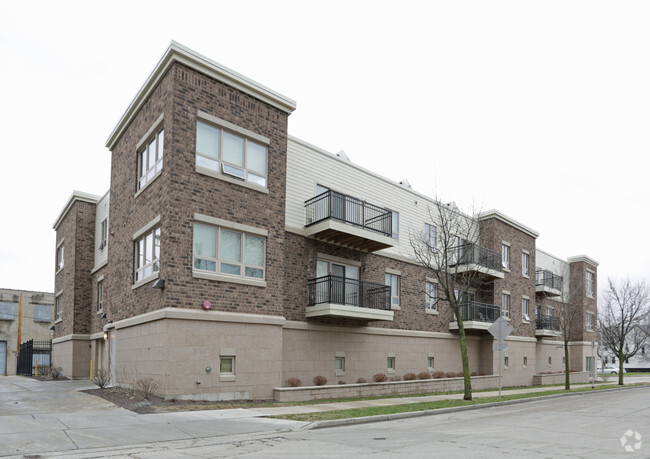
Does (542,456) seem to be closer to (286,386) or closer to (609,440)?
(609,440)

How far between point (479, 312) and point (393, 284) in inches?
269

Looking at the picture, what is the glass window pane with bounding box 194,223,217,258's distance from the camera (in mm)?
16641

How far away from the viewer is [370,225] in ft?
75.4

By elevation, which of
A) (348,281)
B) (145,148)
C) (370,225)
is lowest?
(348,281)

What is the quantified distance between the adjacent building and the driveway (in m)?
32.8

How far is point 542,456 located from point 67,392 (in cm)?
→ 1494

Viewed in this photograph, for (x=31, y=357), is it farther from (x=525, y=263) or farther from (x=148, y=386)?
(x=525, y=263)

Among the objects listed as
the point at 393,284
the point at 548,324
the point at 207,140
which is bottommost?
the point at 548,324

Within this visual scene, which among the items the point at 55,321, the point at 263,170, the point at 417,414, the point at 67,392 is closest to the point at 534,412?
the point at 417,414

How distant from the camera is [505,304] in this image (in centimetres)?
3328

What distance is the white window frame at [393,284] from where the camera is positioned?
25130mm

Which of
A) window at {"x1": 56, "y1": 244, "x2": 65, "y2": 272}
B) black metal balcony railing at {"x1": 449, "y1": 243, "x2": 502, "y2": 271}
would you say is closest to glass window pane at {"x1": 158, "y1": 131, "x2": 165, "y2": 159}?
black metal balcony railing at {"x1": 449, "y1": 243, "x2": 502, "y2": 271}

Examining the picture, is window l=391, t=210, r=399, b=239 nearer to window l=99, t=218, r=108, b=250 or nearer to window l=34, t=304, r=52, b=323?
window l=99, t=218, r=108, b=250

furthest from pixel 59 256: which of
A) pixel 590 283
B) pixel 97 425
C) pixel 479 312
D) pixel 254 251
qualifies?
pixel 590 283
